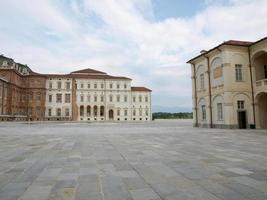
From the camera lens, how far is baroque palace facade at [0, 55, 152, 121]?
2859 inches

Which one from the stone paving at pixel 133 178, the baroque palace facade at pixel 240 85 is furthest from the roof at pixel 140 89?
the stone paving at pixel 133 178

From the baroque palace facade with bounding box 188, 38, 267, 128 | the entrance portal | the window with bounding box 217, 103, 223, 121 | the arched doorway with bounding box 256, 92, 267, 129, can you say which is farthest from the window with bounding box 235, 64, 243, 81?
the window with bounding box 217, 103, 223, 121

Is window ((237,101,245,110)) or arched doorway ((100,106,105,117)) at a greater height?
arched doorway ((100,106,105,117))

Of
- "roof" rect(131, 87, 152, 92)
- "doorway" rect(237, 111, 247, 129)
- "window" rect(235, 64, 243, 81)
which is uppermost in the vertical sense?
"roof" rect(131, 87, 152, 92)

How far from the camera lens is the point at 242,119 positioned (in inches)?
975

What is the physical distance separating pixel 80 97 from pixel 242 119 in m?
62.4

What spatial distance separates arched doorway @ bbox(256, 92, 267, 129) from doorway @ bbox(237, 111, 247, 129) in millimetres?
1338

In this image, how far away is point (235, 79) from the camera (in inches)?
972

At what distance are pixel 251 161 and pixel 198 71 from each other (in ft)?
80.9

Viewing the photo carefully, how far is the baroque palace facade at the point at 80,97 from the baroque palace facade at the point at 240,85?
→ 56.7 m

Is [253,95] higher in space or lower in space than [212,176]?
higher

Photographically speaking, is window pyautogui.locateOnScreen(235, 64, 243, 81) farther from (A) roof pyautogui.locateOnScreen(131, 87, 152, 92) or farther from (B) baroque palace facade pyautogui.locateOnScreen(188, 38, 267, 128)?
(A) roof pyautogui.locateOnScreen(131, 87, 152, 92)

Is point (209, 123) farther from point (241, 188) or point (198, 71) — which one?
point (241, 188)

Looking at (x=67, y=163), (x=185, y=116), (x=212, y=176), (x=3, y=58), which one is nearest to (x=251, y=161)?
(x=212, y=176)
